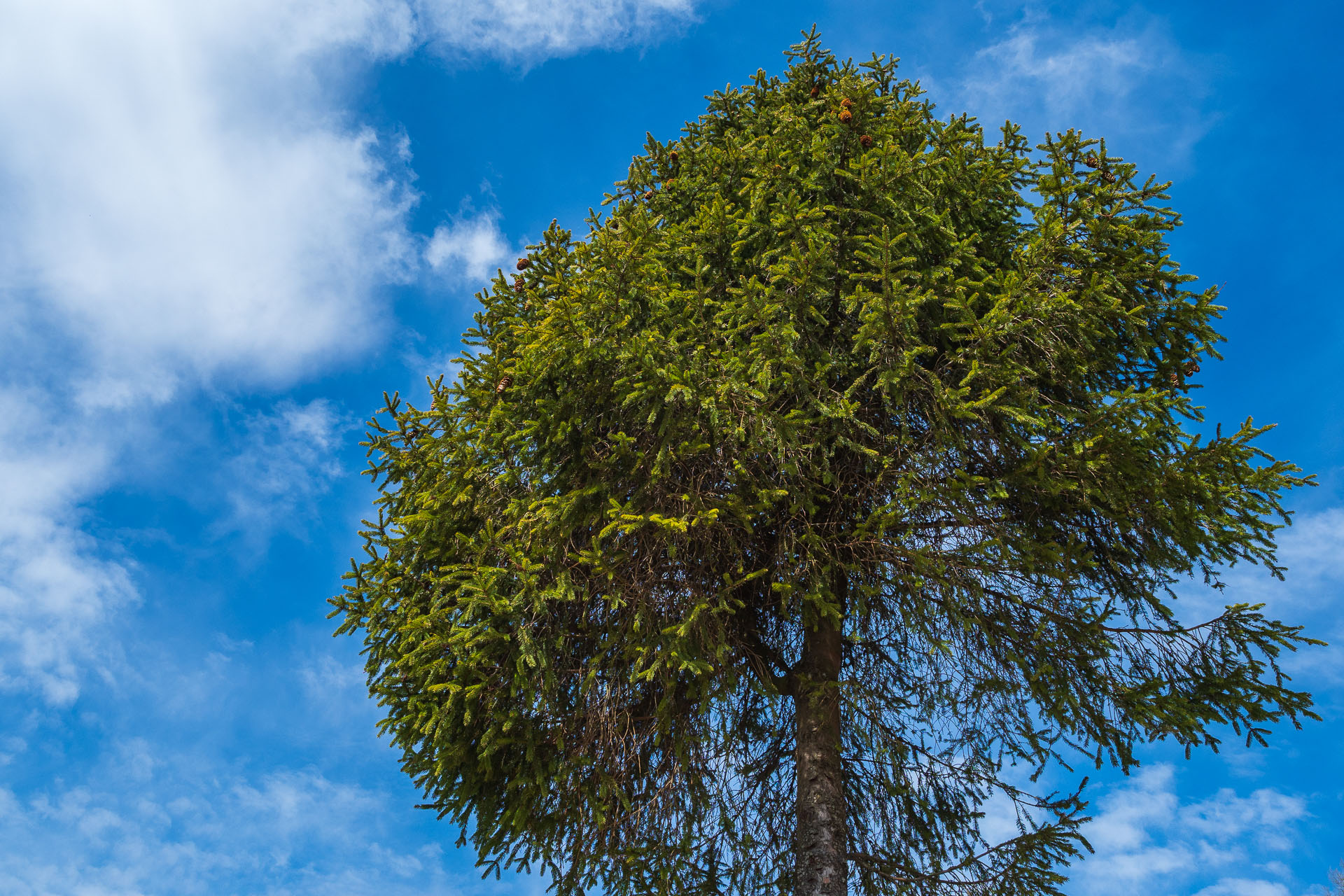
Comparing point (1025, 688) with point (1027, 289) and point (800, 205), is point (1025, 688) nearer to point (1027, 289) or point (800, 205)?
point (1027, 289)

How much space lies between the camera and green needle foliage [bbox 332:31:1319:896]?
6.55 metres

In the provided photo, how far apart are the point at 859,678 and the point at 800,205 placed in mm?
4944

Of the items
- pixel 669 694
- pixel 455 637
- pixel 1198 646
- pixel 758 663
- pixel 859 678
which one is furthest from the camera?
pixel 859 678

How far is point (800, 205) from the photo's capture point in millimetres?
7180

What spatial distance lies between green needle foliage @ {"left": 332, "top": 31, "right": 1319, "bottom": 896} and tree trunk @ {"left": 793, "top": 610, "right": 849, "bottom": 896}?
0.09 feet

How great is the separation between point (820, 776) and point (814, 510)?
7.88 ft

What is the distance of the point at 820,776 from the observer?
7352 mm

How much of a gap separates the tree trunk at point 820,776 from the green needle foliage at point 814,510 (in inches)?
1.1

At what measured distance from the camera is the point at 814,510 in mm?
7000

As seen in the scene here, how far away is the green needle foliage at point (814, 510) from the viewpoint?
6.55 meters

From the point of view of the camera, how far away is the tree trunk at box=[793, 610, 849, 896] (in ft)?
22.8

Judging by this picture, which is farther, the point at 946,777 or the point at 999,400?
the point at 946,777

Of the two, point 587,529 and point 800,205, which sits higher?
point 800,205

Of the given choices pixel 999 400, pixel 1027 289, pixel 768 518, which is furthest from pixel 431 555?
pixel 1027 289
